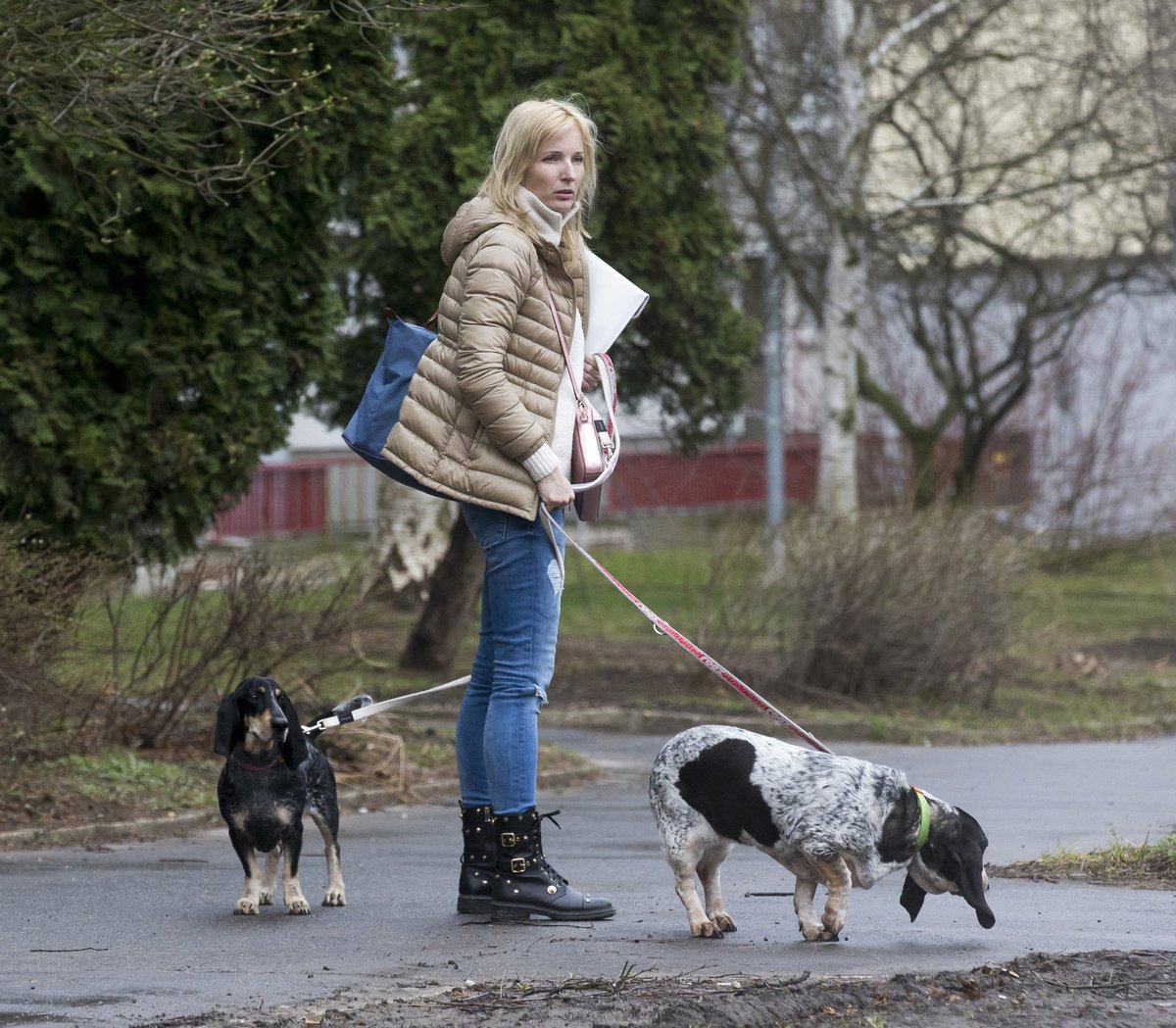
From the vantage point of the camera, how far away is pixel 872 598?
473 inches

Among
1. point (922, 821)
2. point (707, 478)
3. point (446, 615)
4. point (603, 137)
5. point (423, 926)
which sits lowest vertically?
point (423, 926)

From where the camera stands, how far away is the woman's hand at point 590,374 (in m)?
5.44

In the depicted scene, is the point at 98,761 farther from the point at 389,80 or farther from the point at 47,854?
the point at 389,80

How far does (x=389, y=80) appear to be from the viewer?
33.2 ft

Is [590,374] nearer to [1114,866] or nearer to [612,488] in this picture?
[1114,866]

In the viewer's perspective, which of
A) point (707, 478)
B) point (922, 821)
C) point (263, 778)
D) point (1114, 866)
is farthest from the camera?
point (707, 478)

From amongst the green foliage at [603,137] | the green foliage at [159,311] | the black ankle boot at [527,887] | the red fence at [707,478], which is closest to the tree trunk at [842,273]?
the green foliage at [603,137]

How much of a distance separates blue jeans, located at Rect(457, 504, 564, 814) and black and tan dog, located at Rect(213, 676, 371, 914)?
23.3 inches

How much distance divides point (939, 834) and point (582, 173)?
2.14 m

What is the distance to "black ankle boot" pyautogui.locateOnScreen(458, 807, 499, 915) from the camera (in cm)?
537

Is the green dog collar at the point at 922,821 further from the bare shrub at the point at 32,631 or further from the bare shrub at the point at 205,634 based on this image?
the bare shrub at the point at 205,634

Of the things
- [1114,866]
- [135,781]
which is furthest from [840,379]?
[1114,866]

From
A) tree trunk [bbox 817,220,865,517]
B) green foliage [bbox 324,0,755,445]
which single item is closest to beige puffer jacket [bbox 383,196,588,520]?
green foliage [bbox 324,0,755,445]

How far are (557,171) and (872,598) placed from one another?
723 cm
